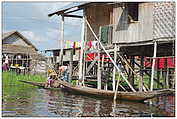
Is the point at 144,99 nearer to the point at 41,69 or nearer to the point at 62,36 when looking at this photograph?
the point at 62,36

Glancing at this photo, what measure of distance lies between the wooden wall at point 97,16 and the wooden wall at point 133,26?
5.84ft

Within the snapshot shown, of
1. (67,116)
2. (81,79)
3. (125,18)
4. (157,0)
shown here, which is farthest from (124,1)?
(67,116)

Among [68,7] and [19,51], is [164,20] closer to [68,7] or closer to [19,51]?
[68,7]

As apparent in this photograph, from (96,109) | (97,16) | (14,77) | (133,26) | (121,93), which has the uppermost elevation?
(97,16)

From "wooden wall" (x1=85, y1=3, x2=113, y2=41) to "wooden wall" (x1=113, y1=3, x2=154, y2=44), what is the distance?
1.78 metres

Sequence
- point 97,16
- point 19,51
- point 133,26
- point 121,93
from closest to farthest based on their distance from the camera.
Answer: point 121,93
point 133,26
point 97,16
point 19,51

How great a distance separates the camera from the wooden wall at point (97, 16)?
553 inches

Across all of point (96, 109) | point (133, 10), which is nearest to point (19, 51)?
point (133, 10)

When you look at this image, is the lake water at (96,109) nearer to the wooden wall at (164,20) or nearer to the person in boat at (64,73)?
the wooden wall at (164,20)

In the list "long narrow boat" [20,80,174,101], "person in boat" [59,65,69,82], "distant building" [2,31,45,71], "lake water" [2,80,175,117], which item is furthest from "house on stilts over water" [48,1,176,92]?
"distant building" [2,31,45,71]

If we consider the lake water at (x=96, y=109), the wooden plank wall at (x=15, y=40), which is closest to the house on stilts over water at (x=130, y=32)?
the lake water at (x=96, y=109)

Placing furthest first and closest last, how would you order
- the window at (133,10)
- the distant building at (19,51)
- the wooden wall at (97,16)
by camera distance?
the distant building at (19,51)
the wooden wall at (97,16)
the window at (133,10)

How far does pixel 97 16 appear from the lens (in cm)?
1440

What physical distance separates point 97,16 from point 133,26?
3.34 meters
